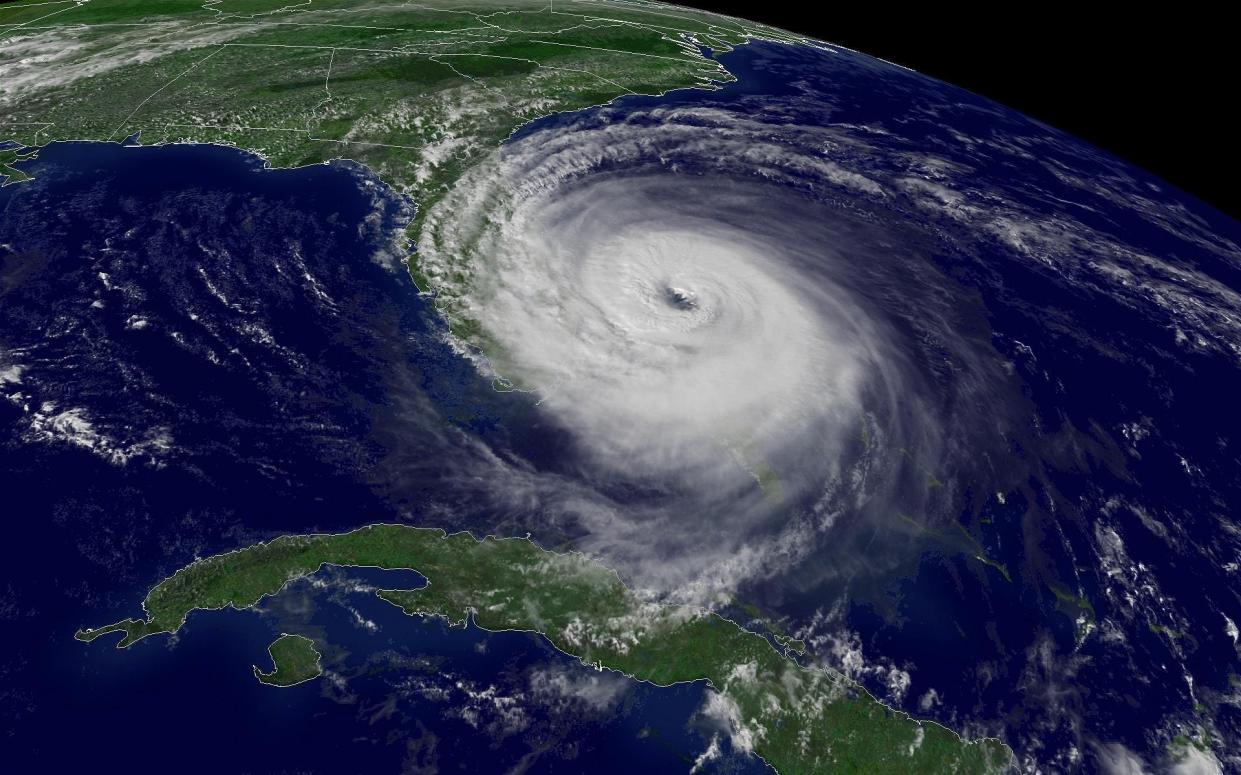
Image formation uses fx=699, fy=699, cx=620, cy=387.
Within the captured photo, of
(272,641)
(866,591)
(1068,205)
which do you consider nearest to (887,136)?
(1068,205)

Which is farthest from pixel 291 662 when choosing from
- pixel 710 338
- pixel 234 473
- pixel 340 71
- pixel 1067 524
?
pixel 340 71

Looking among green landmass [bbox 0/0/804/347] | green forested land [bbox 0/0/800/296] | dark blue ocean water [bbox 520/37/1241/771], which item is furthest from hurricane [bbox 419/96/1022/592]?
green forested land [bbox 0/0/800/296]

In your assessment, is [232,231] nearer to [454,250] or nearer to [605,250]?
[454,250]

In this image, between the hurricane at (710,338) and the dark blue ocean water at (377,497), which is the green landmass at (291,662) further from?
the hurricane at (710,338)

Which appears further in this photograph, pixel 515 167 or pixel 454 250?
pixel 515 167

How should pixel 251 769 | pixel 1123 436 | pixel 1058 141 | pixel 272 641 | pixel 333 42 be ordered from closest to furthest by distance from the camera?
pixel 251 769, pixel 272 641, pixel 1123 436, pixel 1058 141, pixel 333 42

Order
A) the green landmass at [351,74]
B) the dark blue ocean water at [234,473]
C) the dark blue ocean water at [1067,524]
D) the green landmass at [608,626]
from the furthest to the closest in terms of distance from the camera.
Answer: the green landmass at [351,74] < the dark blue ocean water at [1067,524] < the green landmass at [608,626] < the dark blue ocean water at [234,473]

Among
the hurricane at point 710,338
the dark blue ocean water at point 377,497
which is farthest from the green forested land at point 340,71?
the hurricane at point 710,338
